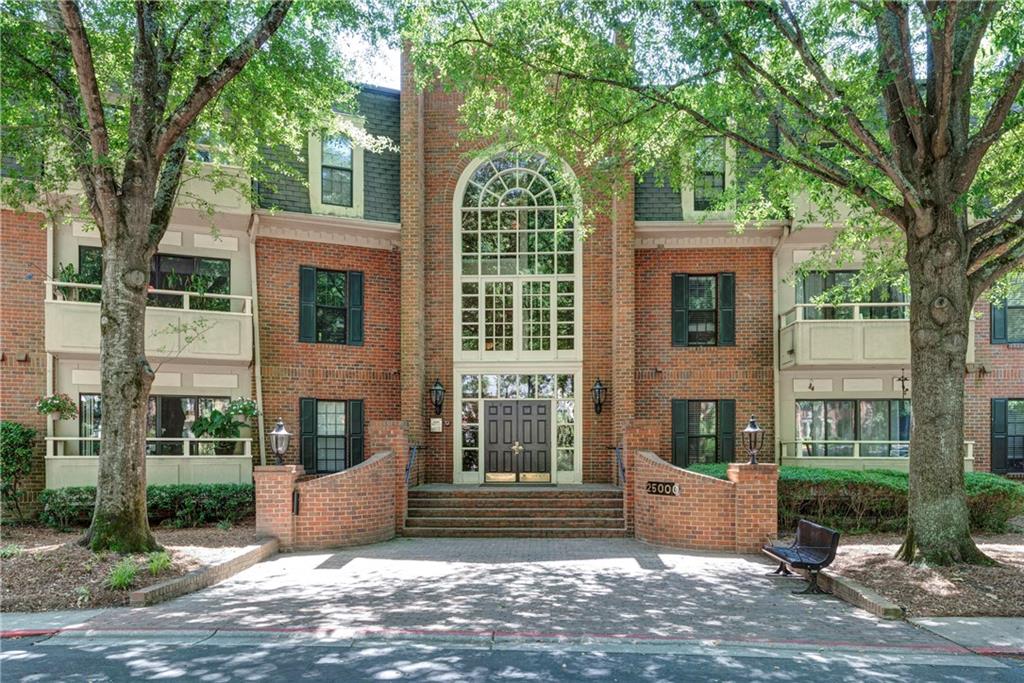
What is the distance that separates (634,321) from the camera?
657 inches

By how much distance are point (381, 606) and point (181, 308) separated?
32.3 ft

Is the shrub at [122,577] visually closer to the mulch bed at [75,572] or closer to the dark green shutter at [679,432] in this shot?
the mulch bed at [75,572]

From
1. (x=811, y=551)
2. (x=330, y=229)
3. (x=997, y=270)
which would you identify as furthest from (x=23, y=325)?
(x=997, y=270)

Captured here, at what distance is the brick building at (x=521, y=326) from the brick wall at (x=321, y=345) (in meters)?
0.05

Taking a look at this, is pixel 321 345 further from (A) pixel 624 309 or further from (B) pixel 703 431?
(B) pixel 703 431

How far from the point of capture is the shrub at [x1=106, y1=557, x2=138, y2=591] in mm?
8461

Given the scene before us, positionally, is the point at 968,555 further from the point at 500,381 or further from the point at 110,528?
the point at 110,528

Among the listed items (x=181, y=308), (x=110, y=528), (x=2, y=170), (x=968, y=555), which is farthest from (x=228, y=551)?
(x=968, y=555)

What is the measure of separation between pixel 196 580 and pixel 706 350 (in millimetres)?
12206

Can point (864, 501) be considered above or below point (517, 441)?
below

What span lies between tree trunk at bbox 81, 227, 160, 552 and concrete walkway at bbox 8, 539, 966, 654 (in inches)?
70.7

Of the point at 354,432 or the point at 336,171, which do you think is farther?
the point at 336,171

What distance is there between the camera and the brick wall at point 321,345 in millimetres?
16203

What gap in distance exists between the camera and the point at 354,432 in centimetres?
1678
